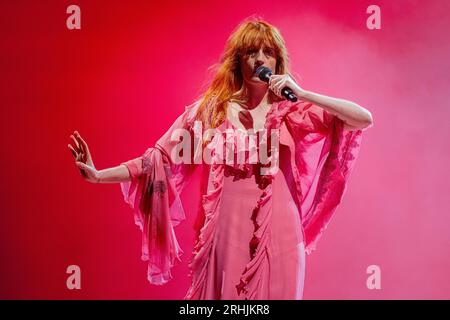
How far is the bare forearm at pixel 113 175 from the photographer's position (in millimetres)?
2533

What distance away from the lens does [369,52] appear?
2943mm

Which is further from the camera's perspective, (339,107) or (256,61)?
(256,61)

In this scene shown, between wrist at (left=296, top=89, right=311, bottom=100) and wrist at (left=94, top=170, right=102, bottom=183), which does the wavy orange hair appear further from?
wrist at (left=94, top=170, right=102, bottom=183)

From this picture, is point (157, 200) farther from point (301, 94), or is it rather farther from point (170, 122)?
point (301, 94)

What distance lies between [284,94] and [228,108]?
1.17ft

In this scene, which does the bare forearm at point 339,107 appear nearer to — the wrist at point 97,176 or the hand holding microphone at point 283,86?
the hand holding microphone at point 283,86

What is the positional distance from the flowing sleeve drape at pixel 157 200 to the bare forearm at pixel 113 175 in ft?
0.07

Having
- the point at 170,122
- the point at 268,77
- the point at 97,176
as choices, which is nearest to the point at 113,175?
the point at 97,176

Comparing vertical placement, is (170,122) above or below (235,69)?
below

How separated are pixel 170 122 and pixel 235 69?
16.3 inches

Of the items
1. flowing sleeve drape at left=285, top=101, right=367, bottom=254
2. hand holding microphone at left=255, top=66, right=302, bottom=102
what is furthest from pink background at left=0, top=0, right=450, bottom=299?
hand holding microphone at left=255, top=66, right=302, bottom=102

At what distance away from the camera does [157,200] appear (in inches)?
103

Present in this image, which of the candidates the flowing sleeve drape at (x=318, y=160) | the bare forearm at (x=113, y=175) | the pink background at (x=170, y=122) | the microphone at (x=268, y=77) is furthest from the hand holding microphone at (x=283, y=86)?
the bare forearm at (x=113, y=175)
